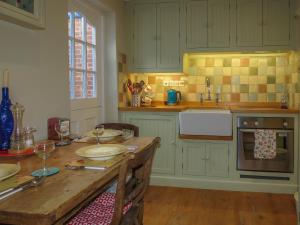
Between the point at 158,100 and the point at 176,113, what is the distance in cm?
69

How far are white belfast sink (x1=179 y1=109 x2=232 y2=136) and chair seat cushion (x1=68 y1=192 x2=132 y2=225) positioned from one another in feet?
6.20

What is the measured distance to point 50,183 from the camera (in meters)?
1.19

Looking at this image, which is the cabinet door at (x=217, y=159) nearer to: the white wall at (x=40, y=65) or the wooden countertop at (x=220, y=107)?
the wooden countertop at (x=220, y=107)

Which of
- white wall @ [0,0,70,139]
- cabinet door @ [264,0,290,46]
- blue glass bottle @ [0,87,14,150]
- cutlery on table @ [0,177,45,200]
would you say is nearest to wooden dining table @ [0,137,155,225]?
cutlery on table @ [0,177,45,200]

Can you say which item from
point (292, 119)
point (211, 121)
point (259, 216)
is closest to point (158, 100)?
point (211, 121)

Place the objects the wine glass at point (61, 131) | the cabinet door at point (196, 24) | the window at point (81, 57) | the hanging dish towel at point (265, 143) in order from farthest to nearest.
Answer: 1. the cabinet door at point (196, 24)
2. the hanging dish towel at point (265, 143)
3. the window at point (81, 57)
4. the wine glass at point (61, 131)

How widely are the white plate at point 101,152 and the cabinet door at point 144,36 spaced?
243 centimetres

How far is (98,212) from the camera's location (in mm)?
1607

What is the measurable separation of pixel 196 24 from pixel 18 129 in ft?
8.68

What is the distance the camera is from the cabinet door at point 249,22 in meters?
3.68

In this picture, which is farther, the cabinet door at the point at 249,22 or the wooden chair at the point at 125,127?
the cabinet door at the point at 249,22

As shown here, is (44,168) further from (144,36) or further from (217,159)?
(144,36)

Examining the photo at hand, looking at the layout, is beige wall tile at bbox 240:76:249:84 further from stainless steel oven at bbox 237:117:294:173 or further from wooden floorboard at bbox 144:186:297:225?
wooden floorboard at bbox 144:186:297:225

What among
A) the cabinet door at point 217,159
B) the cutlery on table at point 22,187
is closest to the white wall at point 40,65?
the cutlery on table at point 22,187
